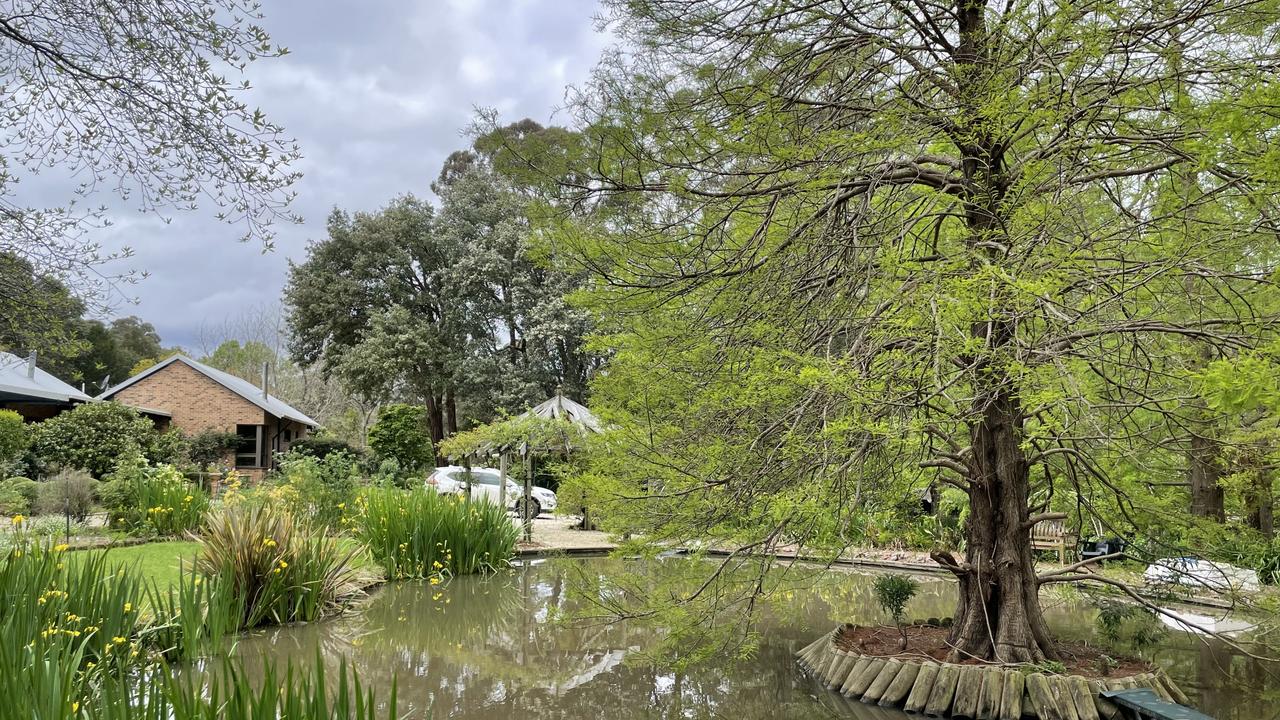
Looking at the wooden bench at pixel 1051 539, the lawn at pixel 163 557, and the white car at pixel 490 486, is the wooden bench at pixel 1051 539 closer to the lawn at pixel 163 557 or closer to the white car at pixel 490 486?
the lawn at pixel 163 557

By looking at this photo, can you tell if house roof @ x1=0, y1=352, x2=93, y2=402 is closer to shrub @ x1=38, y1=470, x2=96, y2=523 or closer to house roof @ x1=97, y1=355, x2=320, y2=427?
house roof @ x1=97, y1=355, x2=320, y2=427

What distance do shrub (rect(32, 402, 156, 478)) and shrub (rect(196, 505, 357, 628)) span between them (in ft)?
34.8

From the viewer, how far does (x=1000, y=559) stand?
21.1 feet

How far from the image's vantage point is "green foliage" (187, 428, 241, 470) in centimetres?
2348

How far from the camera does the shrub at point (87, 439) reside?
17.1 m

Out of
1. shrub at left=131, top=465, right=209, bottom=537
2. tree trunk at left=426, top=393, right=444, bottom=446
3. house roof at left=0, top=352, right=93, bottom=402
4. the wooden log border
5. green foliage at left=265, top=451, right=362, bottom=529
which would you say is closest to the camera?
the wooden log border

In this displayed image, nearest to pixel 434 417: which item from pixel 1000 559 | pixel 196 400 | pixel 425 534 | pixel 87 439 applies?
pixel 196 400

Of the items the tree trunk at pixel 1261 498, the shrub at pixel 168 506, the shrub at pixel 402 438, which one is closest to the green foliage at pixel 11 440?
the shrub at pixel 168 506

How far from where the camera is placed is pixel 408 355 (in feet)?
88.2

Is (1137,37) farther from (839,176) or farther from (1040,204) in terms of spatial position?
(839,176)

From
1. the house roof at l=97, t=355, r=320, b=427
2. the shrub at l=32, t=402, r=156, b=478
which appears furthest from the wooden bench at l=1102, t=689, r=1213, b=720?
the house roof at l=97, t=355, r=320, b=427

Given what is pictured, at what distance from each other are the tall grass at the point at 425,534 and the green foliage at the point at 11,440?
31.1 ft

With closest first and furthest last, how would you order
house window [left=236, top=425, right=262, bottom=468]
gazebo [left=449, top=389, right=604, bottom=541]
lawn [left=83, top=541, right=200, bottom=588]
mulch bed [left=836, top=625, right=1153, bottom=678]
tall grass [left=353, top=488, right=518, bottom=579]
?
mulch bed [left=836, top=625, right=1153, bottom=678] < lawn [left=83, top=541, right=200, bottom=588] < tall grass [left=353, top=488, right=518, bottom=579] < gazebo [left=449, top=389, right=604, bottom=541] < house window [left=236, top=425, right=262, bottom=468]

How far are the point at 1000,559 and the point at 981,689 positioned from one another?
1.13 meters
